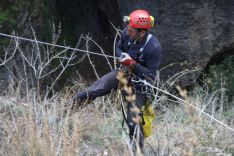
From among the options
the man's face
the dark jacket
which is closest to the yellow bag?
the dark jacket

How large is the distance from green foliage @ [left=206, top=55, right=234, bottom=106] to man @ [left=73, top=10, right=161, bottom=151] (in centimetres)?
288

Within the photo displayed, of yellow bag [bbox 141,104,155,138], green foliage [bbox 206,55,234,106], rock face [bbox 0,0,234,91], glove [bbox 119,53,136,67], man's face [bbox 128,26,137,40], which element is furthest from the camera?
rock face [bbox 0,0,234,91]

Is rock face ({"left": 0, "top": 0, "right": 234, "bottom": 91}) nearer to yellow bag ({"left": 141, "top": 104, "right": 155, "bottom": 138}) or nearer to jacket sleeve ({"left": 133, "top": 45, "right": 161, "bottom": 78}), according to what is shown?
yellow bag ({"left": 141, "top": 104, "right": 155, "bottom": 138})

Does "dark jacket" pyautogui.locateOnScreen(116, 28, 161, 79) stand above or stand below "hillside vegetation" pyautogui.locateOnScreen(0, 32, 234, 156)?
above

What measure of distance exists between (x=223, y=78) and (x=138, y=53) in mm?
3220

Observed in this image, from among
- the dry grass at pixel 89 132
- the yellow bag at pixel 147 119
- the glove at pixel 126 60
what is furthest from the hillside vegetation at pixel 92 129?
the glove at pixel 126 60

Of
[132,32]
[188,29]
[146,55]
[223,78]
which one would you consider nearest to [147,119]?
[146,55]

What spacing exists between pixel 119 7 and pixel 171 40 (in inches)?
37.0

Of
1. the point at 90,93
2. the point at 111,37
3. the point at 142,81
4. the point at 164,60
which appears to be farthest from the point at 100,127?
the point at 111,37

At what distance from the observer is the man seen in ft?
20.0

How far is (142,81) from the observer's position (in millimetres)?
6000

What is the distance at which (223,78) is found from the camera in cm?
915

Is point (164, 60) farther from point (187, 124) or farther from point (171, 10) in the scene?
point (187, 124)

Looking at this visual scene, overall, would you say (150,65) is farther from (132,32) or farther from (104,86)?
(104,86)
